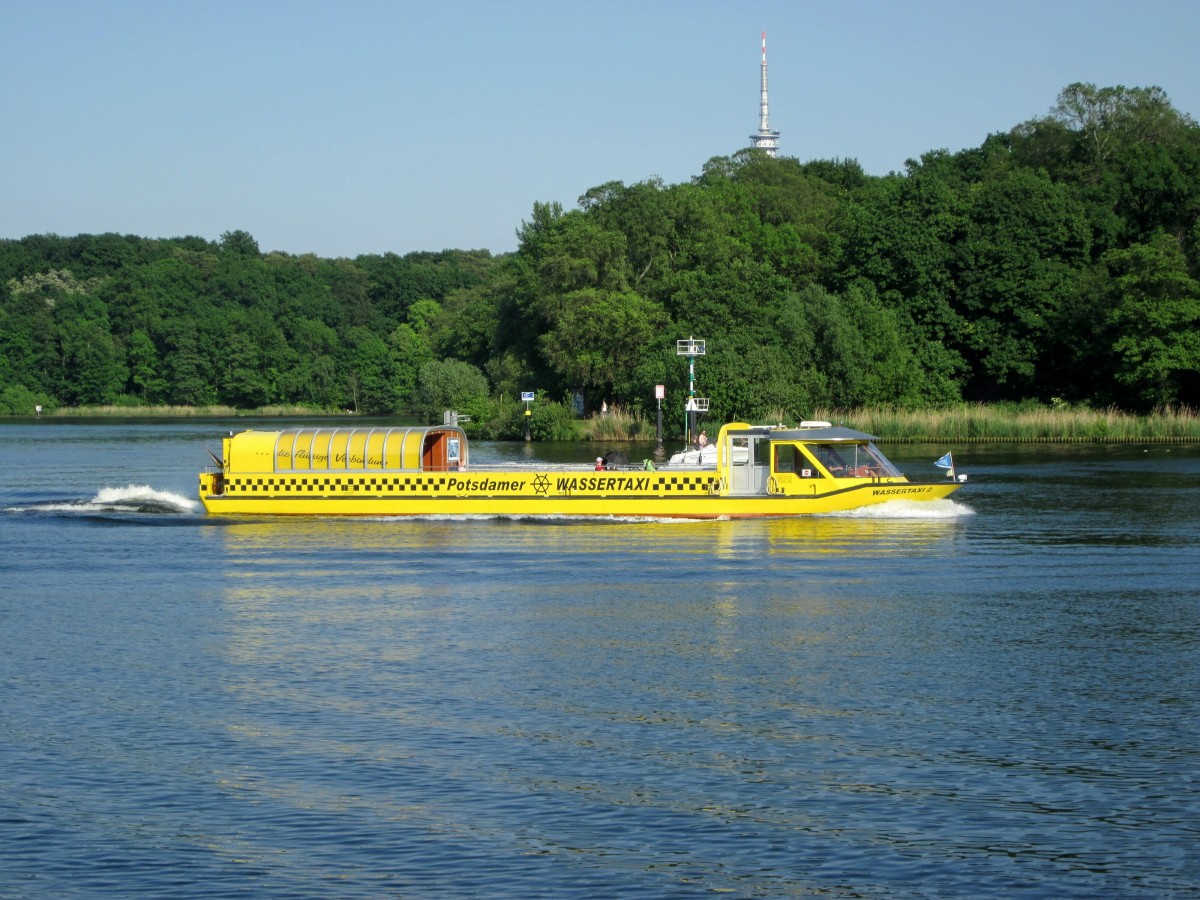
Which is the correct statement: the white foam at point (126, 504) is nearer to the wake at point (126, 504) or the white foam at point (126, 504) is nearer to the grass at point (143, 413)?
the wake at point (126, 504)

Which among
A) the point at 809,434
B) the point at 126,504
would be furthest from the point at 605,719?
the point at 126,504

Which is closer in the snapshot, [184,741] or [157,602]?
[184,741]

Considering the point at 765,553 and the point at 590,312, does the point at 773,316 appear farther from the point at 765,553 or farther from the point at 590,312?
the point at 765,553

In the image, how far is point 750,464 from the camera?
4750cm

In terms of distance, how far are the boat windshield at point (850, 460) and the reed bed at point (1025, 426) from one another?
43708 mm

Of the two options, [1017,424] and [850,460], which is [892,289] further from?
[850,460]

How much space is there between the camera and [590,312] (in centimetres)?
11375

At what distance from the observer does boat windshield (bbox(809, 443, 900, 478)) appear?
47.3 metres

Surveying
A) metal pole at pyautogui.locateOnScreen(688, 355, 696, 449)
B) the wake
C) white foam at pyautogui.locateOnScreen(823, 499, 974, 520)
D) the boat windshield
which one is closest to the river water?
white foam at pyautogui.locateOnScreen(823, 499, 974, 520)

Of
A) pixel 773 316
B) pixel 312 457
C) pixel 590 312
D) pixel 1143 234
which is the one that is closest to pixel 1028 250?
pixel 1143 234

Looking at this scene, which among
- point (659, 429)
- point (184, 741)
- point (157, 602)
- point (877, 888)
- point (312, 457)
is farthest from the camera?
point (659, 429)

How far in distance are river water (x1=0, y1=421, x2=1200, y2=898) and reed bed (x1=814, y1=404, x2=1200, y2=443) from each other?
51.4 metres

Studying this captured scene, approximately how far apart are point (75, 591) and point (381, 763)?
1661 centimetres

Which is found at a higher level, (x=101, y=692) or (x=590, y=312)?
(x=590, y=312)
